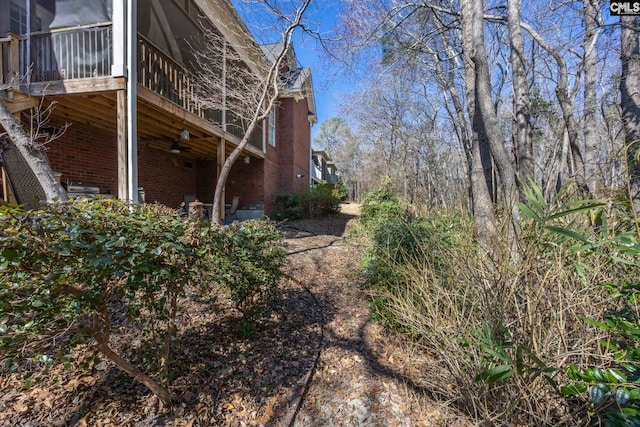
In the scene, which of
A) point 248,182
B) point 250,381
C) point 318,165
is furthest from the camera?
point 318,165

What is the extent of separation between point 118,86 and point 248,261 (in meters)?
4.15

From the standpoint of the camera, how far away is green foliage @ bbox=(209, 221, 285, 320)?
228cm

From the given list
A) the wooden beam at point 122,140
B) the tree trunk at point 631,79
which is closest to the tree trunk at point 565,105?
the tree trunk at point 631,79

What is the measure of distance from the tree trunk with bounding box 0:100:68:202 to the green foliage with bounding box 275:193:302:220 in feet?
24.1

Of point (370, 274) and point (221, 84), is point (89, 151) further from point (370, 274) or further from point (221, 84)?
point (370, 274)

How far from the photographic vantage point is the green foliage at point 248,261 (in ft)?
7.47

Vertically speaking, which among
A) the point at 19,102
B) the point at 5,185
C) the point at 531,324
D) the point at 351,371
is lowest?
the point at 351,371

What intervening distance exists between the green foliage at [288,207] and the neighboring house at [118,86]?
218 cm

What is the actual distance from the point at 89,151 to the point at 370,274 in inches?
283

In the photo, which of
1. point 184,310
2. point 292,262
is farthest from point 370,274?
point 184,310

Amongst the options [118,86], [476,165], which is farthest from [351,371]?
[118,86]

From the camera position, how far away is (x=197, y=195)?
10352mm

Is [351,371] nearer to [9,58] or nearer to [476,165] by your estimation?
[476,165]

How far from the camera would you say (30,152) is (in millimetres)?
3445
